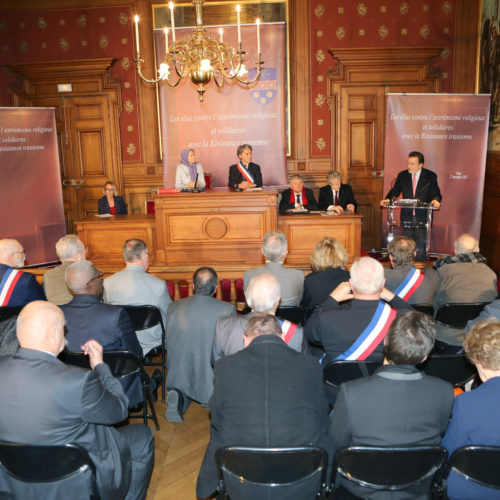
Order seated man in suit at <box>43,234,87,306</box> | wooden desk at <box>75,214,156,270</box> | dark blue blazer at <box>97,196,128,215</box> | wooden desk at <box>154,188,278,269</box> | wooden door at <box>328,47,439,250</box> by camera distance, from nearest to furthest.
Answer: seated man in suit at <box>43,234,87,306</box> < wooden desk at <box>154,188,278,269</box> < wooden desk at <box>75,214,156,270</box> < dark blue blazer at <box>97,196,128,215</box> < wooden door at <box>328,47,439,250</box>

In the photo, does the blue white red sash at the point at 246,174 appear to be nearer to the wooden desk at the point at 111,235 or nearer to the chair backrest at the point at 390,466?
the wooden desk at the point at 111,235

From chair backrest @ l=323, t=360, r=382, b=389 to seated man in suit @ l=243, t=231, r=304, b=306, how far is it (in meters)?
1.09

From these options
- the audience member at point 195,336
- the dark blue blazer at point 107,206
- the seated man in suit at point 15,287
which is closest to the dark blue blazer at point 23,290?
the seated man in suit at point 15,287

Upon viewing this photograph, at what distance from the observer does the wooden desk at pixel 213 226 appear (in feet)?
19.0

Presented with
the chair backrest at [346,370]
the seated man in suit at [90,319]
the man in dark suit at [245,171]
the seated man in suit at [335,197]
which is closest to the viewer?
the chair backrest at [346,370]

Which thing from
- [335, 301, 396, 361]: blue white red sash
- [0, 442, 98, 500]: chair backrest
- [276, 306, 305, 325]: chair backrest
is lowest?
[0, 442, 98, 500]: chair backrest

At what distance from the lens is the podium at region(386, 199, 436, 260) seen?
229 inches

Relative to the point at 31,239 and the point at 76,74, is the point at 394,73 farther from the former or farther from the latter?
the point at 31,239

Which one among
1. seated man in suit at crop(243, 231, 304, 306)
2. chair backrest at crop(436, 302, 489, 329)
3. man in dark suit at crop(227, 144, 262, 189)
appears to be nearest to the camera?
chair backrest at crop(436, 302, 489, 329)

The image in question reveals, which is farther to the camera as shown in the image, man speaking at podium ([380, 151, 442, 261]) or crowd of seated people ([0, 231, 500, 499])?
man speaking at podium ([380, 151, 442, 261])

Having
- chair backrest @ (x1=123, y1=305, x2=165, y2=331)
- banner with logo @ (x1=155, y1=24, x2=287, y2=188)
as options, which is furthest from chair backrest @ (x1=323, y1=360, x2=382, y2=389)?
banner with logo @ (x1=155, y1=24, x2=287, y2=188)

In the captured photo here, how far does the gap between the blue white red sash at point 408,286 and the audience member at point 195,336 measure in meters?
1.18

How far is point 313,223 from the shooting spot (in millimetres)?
5844

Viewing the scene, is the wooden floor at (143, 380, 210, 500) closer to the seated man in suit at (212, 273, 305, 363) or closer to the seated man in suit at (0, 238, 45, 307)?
the seated man in suit at (212, 273, 305, 363)
